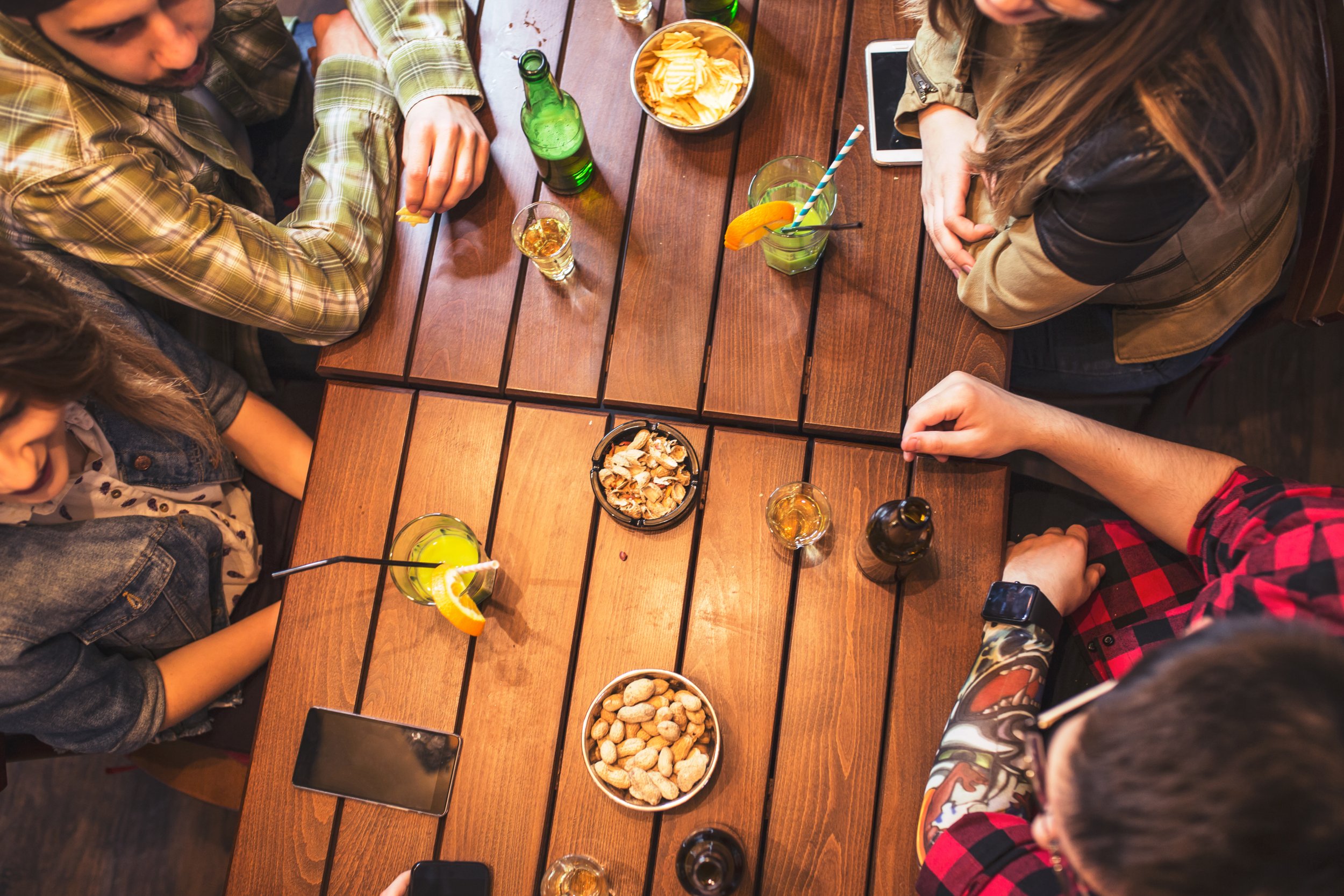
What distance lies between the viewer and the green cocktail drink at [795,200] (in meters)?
1.33

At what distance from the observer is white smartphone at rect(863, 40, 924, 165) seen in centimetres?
144

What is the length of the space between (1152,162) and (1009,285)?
10.9 inches

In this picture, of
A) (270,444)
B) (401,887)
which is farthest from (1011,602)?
(270,444)

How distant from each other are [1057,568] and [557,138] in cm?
123

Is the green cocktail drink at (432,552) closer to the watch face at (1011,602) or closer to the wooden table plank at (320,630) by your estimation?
the wooden table plank at (320,630)

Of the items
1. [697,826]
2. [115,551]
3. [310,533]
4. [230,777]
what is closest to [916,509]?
[697,826]

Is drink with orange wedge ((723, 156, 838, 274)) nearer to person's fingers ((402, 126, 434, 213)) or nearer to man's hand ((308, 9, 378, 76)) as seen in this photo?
person's fingers ((402, 126, 434, 213))

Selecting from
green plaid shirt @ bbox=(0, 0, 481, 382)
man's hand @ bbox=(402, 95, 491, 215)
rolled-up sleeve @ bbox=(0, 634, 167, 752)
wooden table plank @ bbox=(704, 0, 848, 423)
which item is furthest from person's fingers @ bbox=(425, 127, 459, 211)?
rolled-up sleeve @ bbox=(0, 634, 167, 752)

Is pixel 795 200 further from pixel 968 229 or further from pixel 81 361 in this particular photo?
pixel 81 361

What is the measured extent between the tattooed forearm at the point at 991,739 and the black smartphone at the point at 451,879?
0.70 m

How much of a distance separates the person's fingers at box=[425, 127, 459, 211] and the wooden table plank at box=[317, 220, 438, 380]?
0.24ft

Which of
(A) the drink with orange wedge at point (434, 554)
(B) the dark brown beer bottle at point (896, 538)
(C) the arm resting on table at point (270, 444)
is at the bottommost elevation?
→ (A) the drink with orange wedge at point (434, 554)

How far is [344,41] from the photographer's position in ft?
5.43

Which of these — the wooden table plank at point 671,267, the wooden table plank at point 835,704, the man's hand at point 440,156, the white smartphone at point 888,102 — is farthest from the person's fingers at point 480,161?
the wooden table plank at point 835,704
